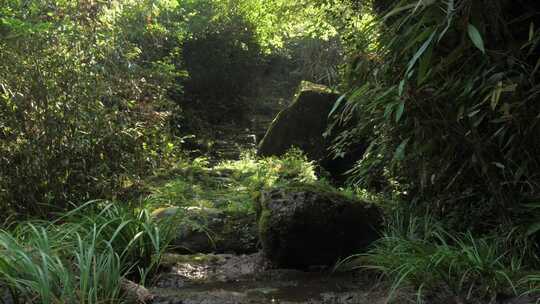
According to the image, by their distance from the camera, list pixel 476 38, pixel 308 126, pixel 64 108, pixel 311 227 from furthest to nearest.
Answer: pixel 308 126 < pixel 64 108 < pixel 311 227 < pixel 476 38

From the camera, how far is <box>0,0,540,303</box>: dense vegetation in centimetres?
282

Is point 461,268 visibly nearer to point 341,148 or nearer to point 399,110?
point 399,110

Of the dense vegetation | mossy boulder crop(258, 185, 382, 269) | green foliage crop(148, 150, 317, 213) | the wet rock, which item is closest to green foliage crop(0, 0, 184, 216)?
the dense vegetation

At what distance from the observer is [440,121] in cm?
309

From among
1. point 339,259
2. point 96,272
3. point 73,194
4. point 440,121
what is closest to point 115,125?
point 73,194

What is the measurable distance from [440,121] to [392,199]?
1.80 metres

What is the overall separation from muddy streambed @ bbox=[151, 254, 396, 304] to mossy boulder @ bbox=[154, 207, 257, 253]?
1.21 ft

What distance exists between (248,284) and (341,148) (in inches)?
68.8

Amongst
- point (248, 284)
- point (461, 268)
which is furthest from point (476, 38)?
point (248, 284)

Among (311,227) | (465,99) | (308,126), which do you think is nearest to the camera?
(465,99)

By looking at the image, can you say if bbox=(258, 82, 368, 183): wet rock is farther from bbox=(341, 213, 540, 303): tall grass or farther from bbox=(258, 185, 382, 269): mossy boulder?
bbox=(341, 213, 540, 303): tall grass

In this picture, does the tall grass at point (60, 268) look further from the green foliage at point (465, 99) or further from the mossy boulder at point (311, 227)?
the green foliage at point (465, 99)

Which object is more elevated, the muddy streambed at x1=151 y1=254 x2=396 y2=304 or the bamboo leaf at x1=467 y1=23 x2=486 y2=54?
the bamboo leaf at x1=467 y1=23 x2=486 y2=54

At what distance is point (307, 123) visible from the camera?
9.95 m
